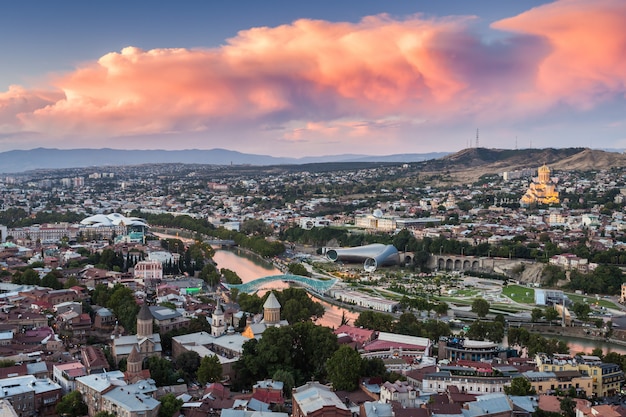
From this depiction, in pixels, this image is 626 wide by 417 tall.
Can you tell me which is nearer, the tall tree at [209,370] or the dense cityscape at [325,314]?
the dense cityscape at [325,314]

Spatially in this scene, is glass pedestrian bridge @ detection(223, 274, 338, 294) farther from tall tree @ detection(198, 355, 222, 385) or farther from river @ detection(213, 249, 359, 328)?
tall tree @ detection(198, 355, 222, 385)

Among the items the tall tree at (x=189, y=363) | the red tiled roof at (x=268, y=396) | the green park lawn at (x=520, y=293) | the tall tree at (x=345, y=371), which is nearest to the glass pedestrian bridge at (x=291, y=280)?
the green park lawn at (x=520, y=293)

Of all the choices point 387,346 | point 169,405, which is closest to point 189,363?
point 169,405

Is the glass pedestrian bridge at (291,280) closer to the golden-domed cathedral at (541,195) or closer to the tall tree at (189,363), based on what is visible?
the tall tree at (189,363)

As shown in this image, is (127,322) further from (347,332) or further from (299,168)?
(299,168)

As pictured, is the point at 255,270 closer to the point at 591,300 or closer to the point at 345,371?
the point at 591,300

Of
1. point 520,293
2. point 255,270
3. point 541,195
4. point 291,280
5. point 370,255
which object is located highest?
point 541,195
